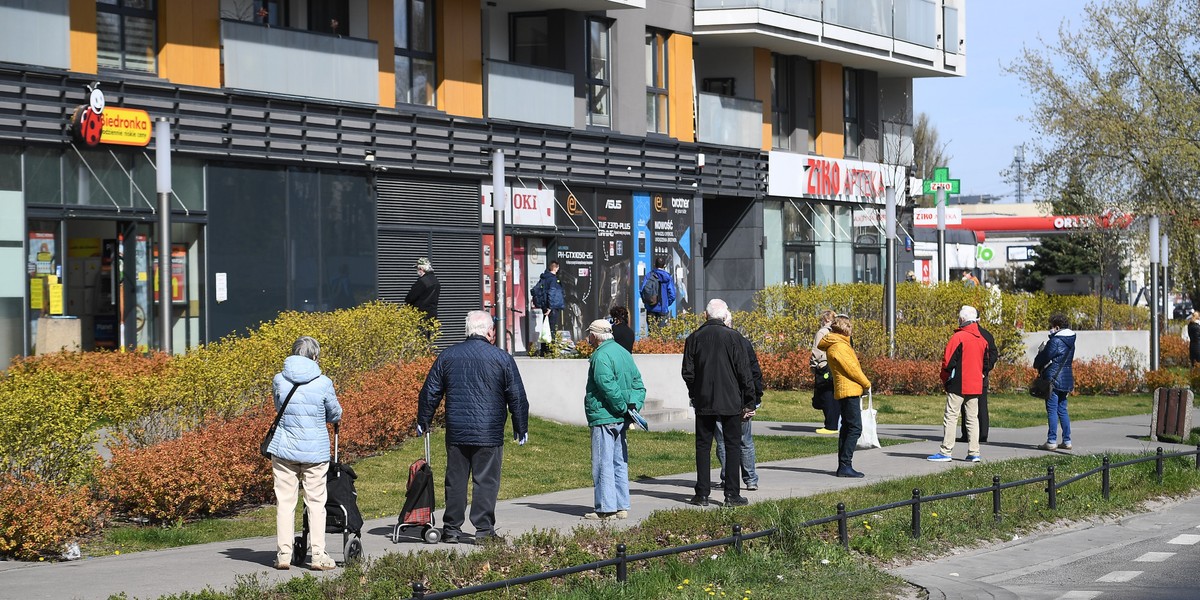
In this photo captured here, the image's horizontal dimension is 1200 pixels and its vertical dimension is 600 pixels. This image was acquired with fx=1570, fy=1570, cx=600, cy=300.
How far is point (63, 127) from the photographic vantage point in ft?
71.7

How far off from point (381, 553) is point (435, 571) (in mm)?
1264

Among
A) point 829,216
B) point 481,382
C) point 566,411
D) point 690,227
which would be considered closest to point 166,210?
point 566,411

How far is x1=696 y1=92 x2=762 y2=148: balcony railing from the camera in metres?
36.0

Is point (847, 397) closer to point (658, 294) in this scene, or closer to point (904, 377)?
point (904, 377)

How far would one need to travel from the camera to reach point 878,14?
39.4 m

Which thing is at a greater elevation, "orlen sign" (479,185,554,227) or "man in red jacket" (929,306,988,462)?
"orlen sign" (479,185,554,227)

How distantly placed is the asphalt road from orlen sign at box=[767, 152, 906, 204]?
80.8 ft

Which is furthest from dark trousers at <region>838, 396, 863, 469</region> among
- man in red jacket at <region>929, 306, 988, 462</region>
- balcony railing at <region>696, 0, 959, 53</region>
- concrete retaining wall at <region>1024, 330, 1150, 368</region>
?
balcony railing at <region>696, 0, 959, 53</region>

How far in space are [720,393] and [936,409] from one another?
42.0 feet

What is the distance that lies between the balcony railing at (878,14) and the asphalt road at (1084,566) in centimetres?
2296

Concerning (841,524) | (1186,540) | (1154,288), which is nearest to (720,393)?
(841,524)

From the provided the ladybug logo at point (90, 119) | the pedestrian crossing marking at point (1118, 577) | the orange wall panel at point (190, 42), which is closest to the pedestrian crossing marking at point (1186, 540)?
the pedestrian crossing marking at point (1118, 577)

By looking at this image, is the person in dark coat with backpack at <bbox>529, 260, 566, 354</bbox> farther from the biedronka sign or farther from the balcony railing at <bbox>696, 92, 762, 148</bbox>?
the balcony railing at <bbox>696, 92, 762, 148</bbox>

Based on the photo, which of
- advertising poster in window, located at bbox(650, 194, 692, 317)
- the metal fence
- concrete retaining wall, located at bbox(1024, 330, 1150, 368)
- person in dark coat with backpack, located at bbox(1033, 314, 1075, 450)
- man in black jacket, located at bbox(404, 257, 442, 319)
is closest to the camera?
the metal fence
